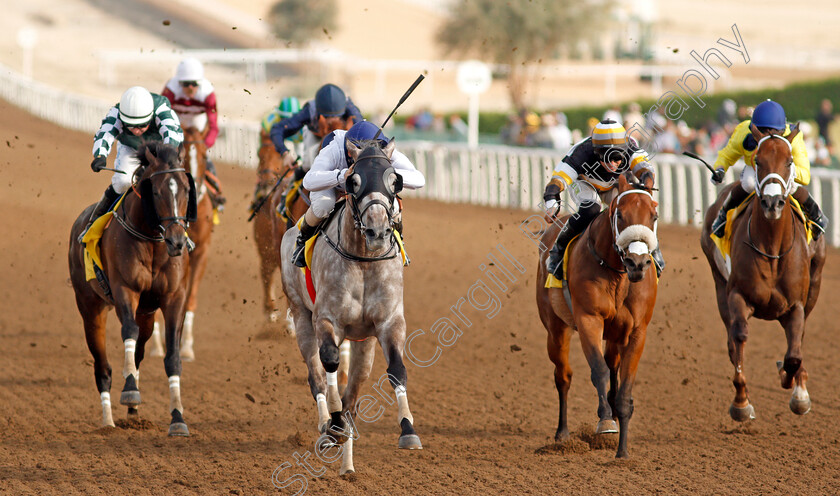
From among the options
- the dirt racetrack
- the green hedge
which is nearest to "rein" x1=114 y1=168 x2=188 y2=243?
the dirt racetrack

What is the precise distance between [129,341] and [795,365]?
4664mm

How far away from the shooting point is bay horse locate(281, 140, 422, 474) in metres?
5.63

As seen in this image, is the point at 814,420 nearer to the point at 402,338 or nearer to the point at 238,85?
the point at 402,338

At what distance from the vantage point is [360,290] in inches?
235

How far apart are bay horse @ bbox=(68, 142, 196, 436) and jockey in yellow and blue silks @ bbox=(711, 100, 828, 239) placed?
382 centimetres

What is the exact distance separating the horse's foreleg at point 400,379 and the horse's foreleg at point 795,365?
2910 millimetres

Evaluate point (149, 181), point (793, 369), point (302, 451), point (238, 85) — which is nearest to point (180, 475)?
point (302, 451)

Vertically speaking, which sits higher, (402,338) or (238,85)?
(238,85)

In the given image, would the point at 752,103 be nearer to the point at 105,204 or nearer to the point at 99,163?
the point at 105,204

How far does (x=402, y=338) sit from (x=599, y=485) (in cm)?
142

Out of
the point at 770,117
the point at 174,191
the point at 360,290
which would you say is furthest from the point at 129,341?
the point at 770,117

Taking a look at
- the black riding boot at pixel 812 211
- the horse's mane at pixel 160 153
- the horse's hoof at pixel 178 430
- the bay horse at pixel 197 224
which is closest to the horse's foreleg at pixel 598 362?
the black riding boot at pixel 812 211

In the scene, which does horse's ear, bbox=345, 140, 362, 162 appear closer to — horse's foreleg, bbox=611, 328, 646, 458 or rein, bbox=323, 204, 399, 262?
rein, bbox=323, 204, 399, 262

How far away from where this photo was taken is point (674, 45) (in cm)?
4841
